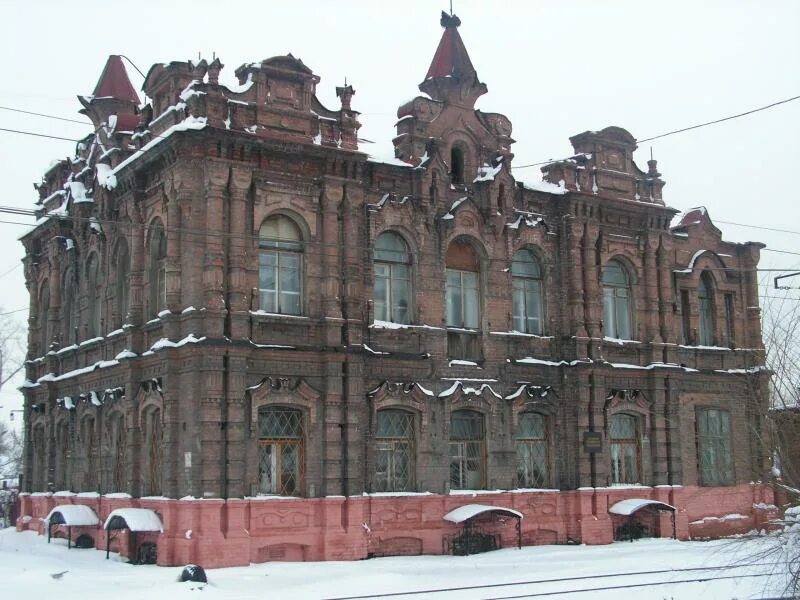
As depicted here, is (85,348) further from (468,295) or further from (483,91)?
(483,91)

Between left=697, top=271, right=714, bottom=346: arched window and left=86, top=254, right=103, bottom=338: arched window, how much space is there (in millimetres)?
17362

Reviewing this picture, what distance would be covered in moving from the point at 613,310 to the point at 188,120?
13.3 metres

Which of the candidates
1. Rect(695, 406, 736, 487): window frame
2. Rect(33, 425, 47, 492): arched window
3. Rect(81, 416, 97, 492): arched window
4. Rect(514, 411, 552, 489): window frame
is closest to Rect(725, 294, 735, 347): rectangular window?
Rect(695, 406, 736, 487): window frame

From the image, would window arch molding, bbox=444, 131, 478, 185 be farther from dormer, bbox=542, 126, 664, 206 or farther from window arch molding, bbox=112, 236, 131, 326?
window arch molding, bbox=112, 236, 131, 326

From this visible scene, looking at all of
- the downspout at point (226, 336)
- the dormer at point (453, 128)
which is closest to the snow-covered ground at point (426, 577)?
the downspout at point (226, 336)

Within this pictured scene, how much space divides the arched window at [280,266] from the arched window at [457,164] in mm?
5170

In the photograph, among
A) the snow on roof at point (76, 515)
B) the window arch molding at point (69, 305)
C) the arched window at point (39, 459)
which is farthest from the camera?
the arched window at point (39, 459)

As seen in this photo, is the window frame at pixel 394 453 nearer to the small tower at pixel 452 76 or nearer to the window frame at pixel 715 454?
the small tower at pixel 452 76

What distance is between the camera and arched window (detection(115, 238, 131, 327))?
2716 cm

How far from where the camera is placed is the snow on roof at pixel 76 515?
86.4 feet

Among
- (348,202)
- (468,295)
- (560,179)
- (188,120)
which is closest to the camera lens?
(188,120)

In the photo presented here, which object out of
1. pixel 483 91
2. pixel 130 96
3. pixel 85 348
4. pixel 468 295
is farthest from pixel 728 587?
pixel 130 96

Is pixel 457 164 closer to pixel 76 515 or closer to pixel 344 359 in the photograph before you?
pixel 344 359

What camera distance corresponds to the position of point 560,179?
2973cm
